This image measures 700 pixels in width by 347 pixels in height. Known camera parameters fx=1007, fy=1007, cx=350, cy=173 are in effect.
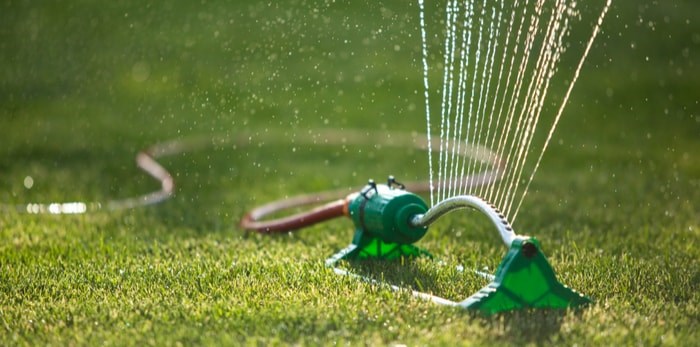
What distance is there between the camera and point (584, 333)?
3.13 meters

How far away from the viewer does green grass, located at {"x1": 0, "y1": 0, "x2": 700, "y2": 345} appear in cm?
333

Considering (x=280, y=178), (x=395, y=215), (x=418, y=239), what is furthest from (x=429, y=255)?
(x=280, y=178)

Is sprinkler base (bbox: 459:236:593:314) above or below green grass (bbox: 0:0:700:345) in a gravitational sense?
above

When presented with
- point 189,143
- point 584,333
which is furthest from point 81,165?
point 584,333

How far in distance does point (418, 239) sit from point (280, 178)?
303 cm

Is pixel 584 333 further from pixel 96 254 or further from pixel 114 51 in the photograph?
pixel 114 51

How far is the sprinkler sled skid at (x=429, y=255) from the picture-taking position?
11.0 ft

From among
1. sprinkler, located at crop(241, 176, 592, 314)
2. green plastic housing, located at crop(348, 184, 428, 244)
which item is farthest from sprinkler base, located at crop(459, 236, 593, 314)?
green plastic housing, located at crop(348, 184, 428, 244)

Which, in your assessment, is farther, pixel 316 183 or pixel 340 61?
pixel 340 61

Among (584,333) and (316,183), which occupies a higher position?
(584,333)

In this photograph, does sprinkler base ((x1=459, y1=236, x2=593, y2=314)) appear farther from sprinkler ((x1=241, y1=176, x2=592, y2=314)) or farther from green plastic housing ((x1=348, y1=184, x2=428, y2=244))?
green plastic housing ((x1=348, y1=184, x2=428, y2=244))

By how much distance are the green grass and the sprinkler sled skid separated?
0.27 ft

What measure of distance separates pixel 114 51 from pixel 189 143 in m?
4.29

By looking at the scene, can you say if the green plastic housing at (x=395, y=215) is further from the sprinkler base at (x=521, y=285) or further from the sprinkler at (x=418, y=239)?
the sprinkler base at (x=521, y=285)
